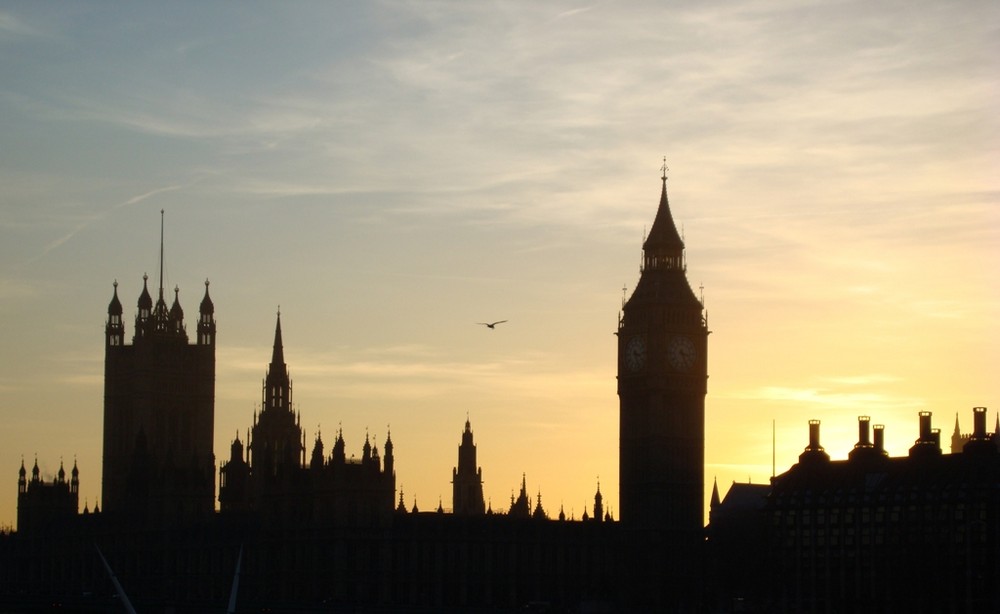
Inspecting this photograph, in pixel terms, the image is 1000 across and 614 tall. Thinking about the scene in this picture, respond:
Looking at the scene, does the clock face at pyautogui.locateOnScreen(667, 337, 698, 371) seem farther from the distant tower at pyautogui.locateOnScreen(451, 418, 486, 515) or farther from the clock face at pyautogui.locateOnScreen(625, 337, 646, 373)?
the distant tower at pyautogui.locateOnScreen(451, 418, 486, 515)

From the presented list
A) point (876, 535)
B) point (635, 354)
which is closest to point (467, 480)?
point (635, 354)

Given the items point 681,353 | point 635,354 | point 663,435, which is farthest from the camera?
point 635,354

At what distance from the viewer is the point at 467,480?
198250mm

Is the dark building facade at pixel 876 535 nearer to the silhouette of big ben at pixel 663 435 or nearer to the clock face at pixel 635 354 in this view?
the silhouette of big ben at pixel 663 435

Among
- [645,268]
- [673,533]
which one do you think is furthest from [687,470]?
[645,268]

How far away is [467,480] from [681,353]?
1124 inches

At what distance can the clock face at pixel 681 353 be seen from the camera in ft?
582

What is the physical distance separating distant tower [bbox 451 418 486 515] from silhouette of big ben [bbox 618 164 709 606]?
21.4 m

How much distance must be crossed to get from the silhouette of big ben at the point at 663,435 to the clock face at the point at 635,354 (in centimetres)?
8

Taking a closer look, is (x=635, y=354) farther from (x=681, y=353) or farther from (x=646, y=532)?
(x=646, y=532)

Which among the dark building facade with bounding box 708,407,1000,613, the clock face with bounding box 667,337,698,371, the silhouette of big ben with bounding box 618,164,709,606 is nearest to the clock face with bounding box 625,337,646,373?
the silhouette of big ben with bounding box 618,164,709,606

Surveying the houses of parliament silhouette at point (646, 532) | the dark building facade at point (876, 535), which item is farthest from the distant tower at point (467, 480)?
the dark building facade at point (876, 535)

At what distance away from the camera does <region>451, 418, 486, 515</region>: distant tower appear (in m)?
197

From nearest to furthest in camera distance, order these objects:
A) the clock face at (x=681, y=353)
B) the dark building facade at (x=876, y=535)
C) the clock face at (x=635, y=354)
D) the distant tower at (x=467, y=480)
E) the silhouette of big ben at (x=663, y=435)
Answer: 1. the dark building facade at (x=876, y=535)
2. the silhouette of big ben at (x=663, y=435)
3. the clock face at (x=681, y=353)
4. the clock face at (x=635, y=354)
5. the distant tower at (x=467, y=480)
